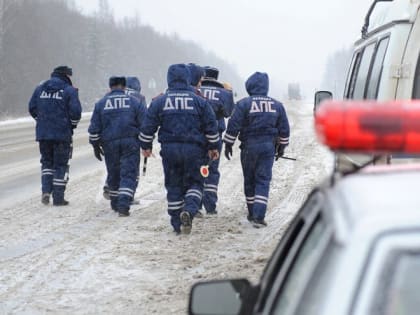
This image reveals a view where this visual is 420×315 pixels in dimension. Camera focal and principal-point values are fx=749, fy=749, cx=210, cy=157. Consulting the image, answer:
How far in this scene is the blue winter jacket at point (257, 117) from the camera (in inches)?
334

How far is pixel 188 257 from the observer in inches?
279

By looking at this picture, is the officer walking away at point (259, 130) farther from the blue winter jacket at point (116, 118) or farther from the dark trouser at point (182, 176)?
the blue winter jacket at point (116, 118)

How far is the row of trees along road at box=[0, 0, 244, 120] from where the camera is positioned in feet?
239

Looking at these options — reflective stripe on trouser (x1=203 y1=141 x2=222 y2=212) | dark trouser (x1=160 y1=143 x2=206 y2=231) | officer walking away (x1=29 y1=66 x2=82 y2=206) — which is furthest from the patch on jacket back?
officer walking away (x1=29 y1=66 x2=82 y2=206)

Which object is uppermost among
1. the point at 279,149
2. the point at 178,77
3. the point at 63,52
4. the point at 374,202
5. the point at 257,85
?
the point at 374,202

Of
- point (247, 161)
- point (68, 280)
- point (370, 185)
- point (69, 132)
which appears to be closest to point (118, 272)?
point (68, 280)

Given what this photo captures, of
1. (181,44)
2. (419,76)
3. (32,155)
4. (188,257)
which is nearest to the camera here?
(419,76)

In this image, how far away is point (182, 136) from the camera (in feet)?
26.2

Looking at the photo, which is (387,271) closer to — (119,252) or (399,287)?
(399,287)

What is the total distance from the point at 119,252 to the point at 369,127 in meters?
6.01

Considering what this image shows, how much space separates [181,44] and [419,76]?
149 m

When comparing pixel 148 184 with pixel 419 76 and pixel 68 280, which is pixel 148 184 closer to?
pixel 68 280

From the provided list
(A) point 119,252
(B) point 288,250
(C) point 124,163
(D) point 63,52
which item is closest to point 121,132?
(C) point 124,163

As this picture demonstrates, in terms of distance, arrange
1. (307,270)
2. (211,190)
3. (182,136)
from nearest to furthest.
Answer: (307,270) → (182,136) → (211,190)
